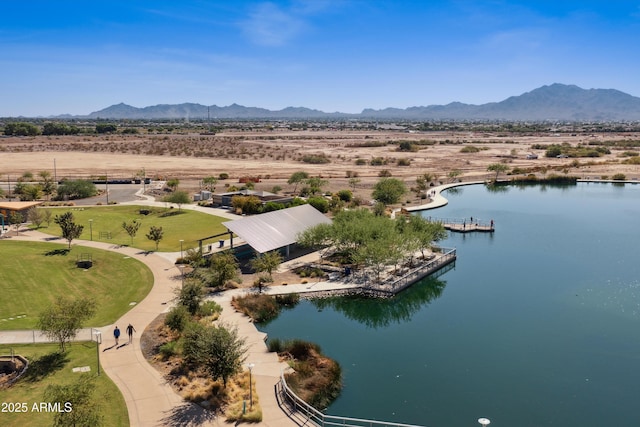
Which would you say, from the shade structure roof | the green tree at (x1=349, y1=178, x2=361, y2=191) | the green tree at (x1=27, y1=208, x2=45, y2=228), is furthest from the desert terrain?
the shade structure roof

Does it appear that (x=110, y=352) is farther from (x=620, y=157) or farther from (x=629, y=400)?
(x=620, y=157)

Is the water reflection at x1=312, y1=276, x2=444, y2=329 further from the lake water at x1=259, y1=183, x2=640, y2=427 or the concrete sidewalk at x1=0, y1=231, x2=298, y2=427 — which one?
the concrete sidewalk at x1=0, y1=231, x2=298, y2=427

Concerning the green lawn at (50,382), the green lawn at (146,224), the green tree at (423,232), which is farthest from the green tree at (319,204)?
the green lawn at (50,382)

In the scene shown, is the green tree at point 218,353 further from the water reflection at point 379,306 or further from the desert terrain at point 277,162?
the desert terrain at point 277,162

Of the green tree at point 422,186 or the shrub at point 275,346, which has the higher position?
the green tree at point 422,186

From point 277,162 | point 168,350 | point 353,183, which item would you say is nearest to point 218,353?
point 168,350

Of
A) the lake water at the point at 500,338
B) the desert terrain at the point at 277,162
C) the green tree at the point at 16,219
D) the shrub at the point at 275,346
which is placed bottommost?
the lake water at the point at 500,338

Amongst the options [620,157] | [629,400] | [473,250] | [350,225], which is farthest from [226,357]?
[620,157]
